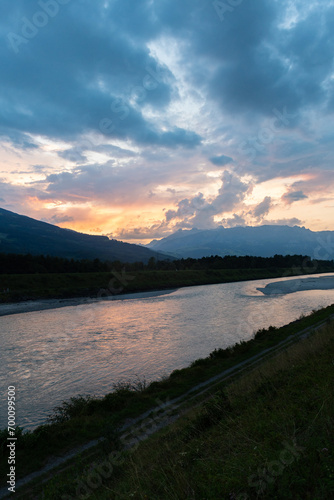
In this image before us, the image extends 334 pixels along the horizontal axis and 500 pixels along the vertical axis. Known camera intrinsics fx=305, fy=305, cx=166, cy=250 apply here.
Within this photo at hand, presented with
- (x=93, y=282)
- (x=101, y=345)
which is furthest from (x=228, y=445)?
(x=93, y=282)

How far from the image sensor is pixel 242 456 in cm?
664

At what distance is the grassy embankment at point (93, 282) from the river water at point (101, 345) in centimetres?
2873

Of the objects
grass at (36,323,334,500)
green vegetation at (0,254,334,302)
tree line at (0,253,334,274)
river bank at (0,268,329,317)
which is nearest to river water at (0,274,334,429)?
grass at (36,323,334,500)

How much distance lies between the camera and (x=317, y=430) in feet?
21.7

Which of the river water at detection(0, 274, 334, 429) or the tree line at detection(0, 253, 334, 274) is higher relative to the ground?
the tree line at detection(0, 253, 334, 274)

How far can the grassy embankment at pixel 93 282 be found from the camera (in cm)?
8631

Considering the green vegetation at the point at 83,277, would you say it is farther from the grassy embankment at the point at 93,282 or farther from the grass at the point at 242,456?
the grass at the point at 242,456

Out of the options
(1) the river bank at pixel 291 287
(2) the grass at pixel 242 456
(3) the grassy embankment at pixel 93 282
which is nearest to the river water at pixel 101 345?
(2) the grass at pixel 242 456

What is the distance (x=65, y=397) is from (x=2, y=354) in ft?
51.0

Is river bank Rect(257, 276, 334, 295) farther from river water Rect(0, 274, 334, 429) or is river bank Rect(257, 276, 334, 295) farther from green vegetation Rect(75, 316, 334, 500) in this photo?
green vegetation Rect(75, 316, 334, 500)

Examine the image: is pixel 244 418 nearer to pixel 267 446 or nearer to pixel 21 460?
pixel 267 446

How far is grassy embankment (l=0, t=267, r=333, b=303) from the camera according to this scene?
86312 mm

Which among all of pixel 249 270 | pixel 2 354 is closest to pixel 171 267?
pixel 249 270

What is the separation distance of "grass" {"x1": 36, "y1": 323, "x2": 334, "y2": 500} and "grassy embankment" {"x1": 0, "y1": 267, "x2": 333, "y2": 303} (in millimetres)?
77675
